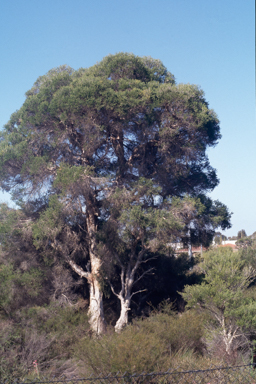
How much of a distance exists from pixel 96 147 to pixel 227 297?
8986 mm

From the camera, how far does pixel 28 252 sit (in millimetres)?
14805

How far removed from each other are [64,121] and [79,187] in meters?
3.21

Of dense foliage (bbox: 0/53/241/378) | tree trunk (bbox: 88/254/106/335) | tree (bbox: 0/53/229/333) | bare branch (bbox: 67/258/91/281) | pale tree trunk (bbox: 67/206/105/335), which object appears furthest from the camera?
bare branch (bbox: 67/258/91/281)

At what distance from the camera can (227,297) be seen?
8.63 meters

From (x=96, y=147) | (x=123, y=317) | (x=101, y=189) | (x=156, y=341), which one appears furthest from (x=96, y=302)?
(x=156, y=341)

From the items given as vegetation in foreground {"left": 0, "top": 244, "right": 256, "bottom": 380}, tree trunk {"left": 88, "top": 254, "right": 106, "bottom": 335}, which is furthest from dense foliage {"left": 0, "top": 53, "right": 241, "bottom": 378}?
vegetation in foreground {"left": 0, "top": 244, "right": 256, "bottom": 380}

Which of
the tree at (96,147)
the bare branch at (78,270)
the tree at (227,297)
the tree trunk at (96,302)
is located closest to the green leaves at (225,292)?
the tree at (227,297)

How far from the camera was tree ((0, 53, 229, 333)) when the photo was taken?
45.6 ft

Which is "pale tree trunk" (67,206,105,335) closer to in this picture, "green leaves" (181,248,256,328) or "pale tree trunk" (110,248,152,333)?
"pale tree trunk" (110,248,152,333)

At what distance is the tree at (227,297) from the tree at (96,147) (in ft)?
18.9

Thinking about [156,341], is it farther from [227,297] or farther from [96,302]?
[96,302]

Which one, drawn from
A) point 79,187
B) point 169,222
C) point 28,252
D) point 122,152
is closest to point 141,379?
point 169,222

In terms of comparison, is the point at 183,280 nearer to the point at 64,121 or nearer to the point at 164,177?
the point at 164,177

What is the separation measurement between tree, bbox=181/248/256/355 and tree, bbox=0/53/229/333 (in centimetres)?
577
